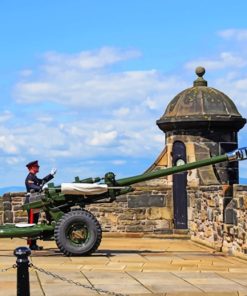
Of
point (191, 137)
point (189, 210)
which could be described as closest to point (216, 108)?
point (191, 137)

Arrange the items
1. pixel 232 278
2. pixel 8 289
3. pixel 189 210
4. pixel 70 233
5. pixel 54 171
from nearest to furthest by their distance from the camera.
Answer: pixel 8 289
pixel 232 278
pixel 70 233
pixel 54 171
pixel 189 210

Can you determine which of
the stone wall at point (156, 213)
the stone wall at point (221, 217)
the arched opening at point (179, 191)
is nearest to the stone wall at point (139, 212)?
the stone wall at point (156, 213)

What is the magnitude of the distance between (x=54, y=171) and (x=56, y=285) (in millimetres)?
4696

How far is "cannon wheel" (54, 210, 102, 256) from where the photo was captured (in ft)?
39.9

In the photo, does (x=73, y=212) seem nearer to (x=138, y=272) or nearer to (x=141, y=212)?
(x=138, y=272)

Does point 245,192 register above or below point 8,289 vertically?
above

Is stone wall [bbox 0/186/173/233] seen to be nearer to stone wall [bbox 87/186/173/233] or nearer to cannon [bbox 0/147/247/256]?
stone wall [bbox 87/186/173/233]

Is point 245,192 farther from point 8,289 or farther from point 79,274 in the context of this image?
point 8,289

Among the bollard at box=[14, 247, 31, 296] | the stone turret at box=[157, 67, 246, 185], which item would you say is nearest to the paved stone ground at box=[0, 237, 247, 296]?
the bollard at box=[14, 247, 31, 296]

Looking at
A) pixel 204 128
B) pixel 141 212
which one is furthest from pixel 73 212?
pixel 204 128

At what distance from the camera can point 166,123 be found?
1798cm

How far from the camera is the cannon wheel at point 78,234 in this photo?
12172mm

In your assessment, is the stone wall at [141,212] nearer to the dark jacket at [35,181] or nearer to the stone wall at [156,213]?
the stone wall at [156,213]

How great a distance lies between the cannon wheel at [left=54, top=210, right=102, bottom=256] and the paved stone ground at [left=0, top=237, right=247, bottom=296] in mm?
202
